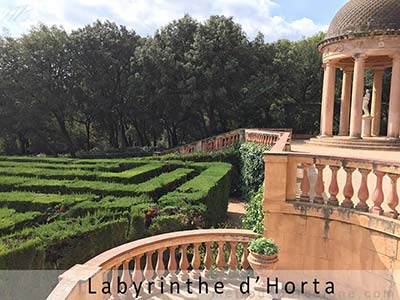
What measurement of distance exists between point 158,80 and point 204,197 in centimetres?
2074

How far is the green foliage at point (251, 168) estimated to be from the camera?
60.0 ft

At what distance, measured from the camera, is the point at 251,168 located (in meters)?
19.3

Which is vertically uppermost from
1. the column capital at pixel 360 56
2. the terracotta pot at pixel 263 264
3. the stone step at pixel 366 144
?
the column capital at pixel 360 56

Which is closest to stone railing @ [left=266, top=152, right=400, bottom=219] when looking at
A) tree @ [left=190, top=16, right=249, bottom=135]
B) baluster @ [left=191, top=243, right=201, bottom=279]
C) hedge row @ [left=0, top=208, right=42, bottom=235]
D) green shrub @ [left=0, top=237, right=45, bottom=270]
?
baluster @ [left=191, top=243, right=201, bottom=279]

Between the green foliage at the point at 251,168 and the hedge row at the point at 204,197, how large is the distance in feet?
8.01

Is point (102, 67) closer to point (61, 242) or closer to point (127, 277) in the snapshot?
point (61, 242)

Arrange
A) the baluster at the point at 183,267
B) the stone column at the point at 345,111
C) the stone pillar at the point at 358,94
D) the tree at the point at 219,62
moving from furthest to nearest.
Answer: the tree at the point at 219,62 < the stone column at the point at 345,111 < the stone pillar at the point at 358,94 < the baluster at the point at 183,267

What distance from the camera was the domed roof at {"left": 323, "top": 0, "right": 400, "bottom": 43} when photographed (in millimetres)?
18875

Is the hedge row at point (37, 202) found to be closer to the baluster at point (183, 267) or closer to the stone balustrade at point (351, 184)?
the baluster at point (183, 267)

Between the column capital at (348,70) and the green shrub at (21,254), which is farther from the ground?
the column capital at (348,70)

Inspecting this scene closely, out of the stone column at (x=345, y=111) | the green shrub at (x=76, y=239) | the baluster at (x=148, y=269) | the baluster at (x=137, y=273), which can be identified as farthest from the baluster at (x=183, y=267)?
the stone column at (x=345, y=111)

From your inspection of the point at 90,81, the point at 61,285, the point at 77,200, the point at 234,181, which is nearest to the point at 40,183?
the point at 77,200

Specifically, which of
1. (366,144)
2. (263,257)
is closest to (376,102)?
(366,144)

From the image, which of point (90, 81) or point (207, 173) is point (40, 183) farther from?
point (90, 81)
